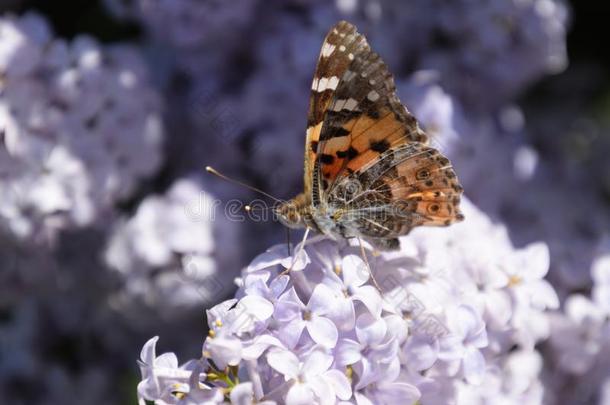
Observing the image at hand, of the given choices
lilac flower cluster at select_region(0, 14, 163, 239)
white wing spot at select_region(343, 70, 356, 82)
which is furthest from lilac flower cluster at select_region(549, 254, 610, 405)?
lilac flower cluster at select_region(0, 14, 163, 239)

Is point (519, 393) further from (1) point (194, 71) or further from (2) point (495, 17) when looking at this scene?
(1) point (194, 71)

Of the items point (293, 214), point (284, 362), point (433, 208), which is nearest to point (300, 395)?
point (284, 362)

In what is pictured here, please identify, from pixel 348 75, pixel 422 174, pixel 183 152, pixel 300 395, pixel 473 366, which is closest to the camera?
pixel 300 395

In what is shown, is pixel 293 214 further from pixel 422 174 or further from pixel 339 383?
pixel 339 383

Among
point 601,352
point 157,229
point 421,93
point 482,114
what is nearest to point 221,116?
point 157,229

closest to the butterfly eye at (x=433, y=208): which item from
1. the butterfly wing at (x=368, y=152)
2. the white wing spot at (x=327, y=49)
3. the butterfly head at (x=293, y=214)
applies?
the butterfly wing at (x=368, y=152)
